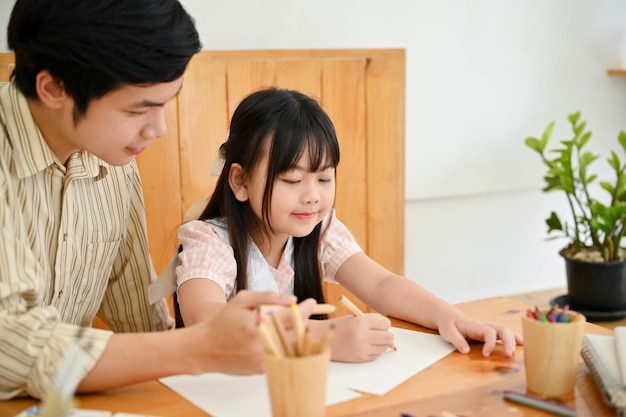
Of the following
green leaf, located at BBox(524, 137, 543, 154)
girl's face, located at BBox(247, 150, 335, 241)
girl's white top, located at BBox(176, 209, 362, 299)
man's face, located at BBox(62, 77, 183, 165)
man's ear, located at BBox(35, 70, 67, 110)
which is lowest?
girl's white top, located at BBox(176, 209, 362, 299)

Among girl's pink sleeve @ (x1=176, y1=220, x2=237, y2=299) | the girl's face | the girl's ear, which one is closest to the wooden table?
girl's pink sleeve @ (x1=176, y1=220, x2=237, y2=299)

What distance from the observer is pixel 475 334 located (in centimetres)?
129

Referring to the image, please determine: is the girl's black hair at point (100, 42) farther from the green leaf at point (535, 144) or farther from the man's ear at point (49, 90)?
the green leaf at point (535, 144)

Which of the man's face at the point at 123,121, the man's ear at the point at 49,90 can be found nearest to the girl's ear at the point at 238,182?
the man's face at the point at 123,121

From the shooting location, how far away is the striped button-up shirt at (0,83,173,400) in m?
1.08

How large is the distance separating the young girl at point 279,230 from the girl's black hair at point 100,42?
351 millimetres

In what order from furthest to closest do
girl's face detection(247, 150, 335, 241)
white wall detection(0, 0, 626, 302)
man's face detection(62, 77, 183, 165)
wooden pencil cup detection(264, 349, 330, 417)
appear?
white wall detection(0, 0, 626, 302) → girl's face detection(247, 150, 335, 241) → man's face detection(62, 77, 183, 165) → wooden pencil cup detection(264, 349, 330, 417)

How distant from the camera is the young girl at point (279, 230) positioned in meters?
1.44

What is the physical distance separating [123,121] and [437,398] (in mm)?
643

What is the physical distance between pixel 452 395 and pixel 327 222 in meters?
0.70

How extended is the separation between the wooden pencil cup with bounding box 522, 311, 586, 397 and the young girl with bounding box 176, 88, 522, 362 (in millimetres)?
255

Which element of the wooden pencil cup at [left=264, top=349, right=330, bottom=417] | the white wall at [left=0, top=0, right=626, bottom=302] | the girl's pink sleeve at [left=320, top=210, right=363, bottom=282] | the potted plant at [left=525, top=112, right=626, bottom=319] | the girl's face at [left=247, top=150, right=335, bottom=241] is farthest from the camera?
the white wall at [left=0, top=0, right=626, bottom=302]

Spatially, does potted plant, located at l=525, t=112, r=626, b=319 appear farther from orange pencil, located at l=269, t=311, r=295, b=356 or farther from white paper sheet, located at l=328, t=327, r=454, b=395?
orange pencil, located at l=269, t=311, r=295, b=356

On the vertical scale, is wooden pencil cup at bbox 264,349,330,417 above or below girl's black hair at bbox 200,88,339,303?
below
